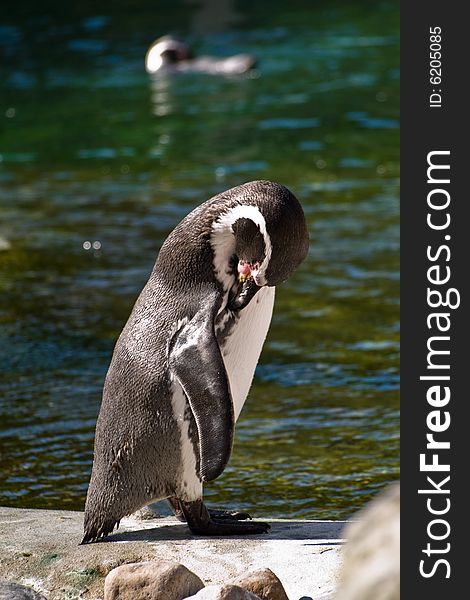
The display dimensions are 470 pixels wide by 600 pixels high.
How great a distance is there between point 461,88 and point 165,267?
48.0 inches

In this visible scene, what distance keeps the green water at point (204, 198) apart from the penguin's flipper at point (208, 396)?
120 centimetres

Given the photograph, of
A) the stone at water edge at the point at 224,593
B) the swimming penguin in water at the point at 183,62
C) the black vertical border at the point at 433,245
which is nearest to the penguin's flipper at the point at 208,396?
the stone at water edge at the point at 224,593

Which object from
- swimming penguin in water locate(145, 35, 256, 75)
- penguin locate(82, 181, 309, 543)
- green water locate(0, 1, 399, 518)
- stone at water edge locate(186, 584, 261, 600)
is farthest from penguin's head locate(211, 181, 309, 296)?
swimming penguin in water locate(145, 35, 256, 75)

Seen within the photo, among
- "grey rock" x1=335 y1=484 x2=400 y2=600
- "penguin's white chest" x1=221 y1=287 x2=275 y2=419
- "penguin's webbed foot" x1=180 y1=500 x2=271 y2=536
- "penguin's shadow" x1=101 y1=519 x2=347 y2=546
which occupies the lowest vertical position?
"penguin's shadow" x1=101 y1=519 x2=347 y2=546

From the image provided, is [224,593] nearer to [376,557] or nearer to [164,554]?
[164,554]

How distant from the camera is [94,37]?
20.9m

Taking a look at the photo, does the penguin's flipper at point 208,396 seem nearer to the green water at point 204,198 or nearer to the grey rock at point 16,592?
the grey rock at point 16,592

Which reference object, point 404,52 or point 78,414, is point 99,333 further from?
point 404,52

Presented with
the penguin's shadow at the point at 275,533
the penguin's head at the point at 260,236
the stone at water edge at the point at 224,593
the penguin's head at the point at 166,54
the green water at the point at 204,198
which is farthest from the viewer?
the penguin's head at the point at 166,54

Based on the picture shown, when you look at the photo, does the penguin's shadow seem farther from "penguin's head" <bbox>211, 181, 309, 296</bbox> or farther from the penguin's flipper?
"penguin's head" <bbox>211, 181, 309, 296</bbox>

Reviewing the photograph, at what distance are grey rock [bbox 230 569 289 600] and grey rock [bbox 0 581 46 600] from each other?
59 centimetres

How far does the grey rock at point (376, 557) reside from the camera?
110 inches

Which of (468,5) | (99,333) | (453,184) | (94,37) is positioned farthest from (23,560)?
(94,37)

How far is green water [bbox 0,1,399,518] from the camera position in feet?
20.7
